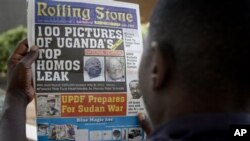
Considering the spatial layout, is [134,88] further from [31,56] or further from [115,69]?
[31,56]

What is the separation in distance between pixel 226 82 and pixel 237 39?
0.09 metres

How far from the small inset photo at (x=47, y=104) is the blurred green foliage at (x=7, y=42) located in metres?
7.93

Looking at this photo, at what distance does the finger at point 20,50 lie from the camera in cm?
152

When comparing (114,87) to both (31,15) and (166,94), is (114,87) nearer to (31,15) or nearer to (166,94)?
(31,15)

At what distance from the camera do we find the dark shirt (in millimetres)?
870

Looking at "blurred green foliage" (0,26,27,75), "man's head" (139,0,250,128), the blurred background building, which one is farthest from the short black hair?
"blurred green foliage" (0,26,27,75)

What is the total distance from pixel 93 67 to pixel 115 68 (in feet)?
0.26

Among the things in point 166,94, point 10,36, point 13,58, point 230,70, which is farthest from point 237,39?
point 10,36

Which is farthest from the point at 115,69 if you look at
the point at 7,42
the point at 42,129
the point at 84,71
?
the point at 7,42

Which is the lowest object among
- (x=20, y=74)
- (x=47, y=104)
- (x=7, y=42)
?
(x=47, y=104)

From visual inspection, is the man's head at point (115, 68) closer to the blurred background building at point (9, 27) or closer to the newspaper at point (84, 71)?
the newspaper at point (84, 71)

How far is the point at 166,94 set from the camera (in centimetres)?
95

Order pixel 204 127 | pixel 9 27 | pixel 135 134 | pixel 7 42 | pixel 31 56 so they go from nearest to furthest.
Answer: pixel 204 127
pixel 31 56
pixel 135 134
pixel 7 42
pixel 9 27

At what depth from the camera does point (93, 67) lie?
59.5 inches
